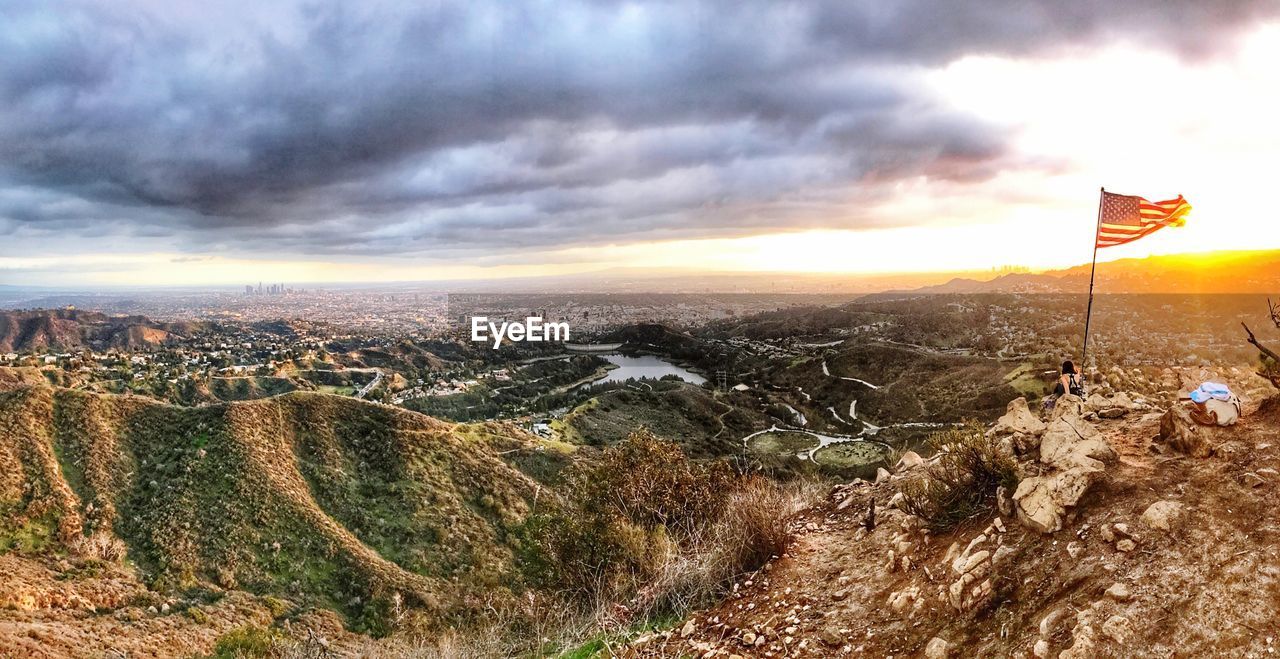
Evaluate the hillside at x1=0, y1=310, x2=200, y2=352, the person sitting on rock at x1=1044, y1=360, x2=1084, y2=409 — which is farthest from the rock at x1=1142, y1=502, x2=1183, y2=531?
the hillside at x1=0, y1=310, x2=200, y2=352

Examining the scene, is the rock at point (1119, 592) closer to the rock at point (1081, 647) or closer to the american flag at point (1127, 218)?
the rock at point (1081, 647)

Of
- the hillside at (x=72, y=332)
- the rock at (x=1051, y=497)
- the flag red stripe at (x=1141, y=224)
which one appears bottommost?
the hillside at (x=72, y=332)

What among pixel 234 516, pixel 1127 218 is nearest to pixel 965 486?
pixel 1127 218

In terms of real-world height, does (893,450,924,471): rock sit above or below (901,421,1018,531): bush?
below

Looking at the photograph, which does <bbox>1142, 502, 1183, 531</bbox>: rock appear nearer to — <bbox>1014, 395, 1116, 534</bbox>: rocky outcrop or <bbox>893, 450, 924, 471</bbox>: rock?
<bbox>1014, 395, 1116, 534</bbox>: rocky outcrop

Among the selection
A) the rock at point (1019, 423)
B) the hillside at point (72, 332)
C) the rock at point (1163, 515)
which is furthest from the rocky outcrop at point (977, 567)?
the hillside at point (72, 332)

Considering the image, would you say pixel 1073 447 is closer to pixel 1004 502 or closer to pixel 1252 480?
pixel 1004 502

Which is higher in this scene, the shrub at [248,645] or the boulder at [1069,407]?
the boulder at [1069,407]
